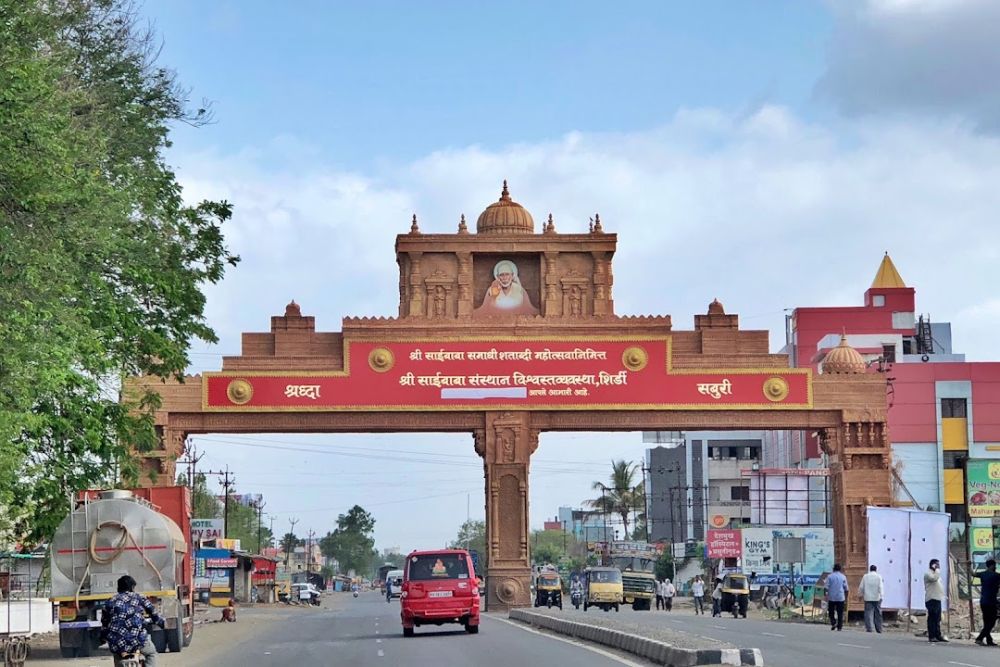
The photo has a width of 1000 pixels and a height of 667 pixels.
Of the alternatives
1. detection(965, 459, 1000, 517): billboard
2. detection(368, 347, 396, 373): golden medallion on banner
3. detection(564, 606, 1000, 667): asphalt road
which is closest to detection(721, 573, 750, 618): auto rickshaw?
detection(965, 459, 1000, 517): billboard

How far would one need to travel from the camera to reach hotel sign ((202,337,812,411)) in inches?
2045

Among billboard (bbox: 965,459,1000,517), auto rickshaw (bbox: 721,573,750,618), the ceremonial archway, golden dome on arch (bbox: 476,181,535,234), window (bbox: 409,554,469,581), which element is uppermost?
golden dome on arch (bbox: 476,181,535,234)

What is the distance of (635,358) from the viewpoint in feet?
172

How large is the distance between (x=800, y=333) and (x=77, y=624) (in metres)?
72.9

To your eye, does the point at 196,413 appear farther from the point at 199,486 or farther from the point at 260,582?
the point at 199,486

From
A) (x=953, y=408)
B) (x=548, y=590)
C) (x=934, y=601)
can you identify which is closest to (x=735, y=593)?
(x=548, y=590)

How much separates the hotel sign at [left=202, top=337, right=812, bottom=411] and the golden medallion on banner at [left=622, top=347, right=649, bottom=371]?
36 mm

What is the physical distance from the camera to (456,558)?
34750 mm

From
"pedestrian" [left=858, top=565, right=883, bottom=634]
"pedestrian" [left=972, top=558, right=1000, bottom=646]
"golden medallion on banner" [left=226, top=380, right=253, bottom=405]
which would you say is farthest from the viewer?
"golden medallion on banner" [left=226, top=380, right=253, bottom=405]

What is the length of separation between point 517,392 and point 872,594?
20.4 meters

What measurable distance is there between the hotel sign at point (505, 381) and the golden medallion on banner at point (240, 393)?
0.04 m

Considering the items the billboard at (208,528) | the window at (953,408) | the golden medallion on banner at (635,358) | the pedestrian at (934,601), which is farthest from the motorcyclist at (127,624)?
the billboard at (208,528)

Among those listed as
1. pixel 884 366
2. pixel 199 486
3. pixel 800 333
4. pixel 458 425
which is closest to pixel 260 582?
pixel 199 486

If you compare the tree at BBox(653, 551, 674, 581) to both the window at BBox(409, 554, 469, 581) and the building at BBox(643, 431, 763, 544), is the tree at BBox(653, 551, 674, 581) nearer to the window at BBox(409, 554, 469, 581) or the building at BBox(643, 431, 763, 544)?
the building at BBox(643, 431, 763, 544)
